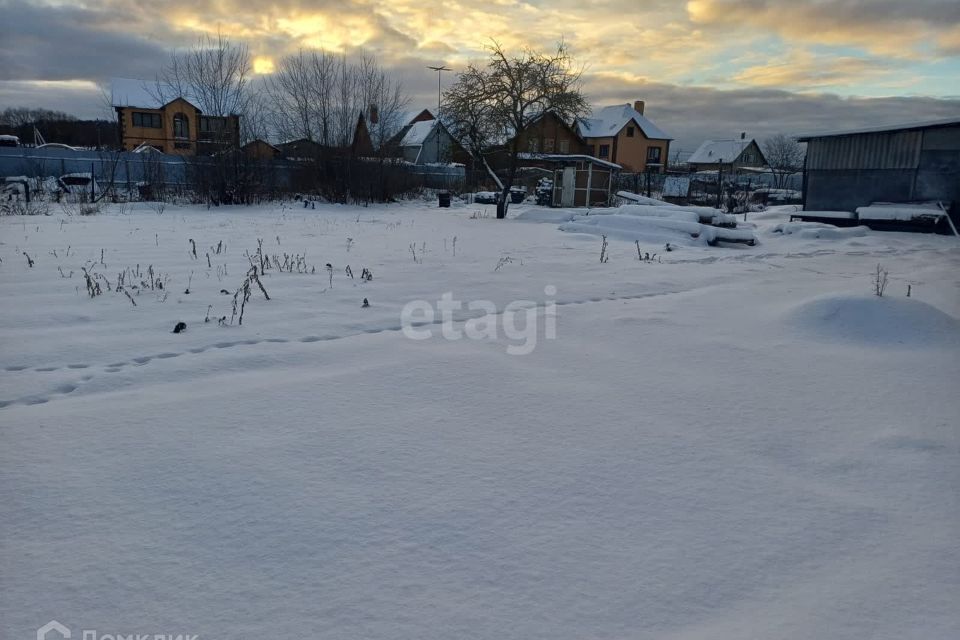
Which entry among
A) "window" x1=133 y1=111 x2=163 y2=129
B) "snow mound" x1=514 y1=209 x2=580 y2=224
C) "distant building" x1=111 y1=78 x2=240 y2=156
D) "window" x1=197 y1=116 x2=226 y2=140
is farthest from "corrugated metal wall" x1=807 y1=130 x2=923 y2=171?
"window" x1=133 y1=111 x2=163 y2=129

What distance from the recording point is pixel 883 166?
58.5ft

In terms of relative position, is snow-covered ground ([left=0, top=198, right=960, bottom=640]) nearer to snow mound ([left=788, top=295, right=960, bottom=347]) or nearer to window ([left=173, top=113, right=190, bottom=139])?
snow mound ([left=788, top=295, right=960, bottom=347])

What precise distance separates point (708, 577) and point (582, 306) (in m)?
3.90

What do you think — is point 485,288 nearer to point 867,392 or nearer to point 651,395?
point 651,395

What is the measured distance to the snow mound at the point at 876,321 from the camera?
15.2 ft

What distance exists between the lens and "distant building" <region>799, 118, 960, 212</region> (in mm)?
16406

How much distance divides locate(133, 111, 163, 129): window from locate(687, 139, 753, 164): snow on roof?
46642 millimetres

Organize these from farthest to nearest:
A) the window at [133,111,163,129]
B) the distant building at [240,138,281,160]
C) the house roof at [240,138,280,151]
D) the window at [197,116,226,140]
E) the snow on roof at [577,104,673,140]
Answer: the snow on roof at [577,104,673,140], the window at [133,111,163,129], the house roof at [240,138,280,151], the distant building at [240,138,281,160], the window at [197,116,226,140]

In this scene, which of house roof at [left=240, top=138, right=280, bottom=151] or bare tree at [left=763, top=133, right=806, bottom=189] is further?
bare tree at [left=763, top=133, right=806, bottom=189]

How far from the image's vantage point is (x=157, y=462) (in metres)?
2.45

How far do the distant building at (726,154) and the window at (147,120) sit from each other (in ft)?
152

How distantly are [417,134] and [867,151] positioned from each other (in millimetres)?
30633

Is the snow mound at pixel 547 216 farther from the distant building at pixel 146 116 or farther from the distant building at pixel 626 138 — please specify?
the distant building at pixel 626 138

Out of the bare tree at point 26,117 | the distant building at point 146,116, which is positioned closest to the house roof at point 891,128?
the distant building at point 146,116
